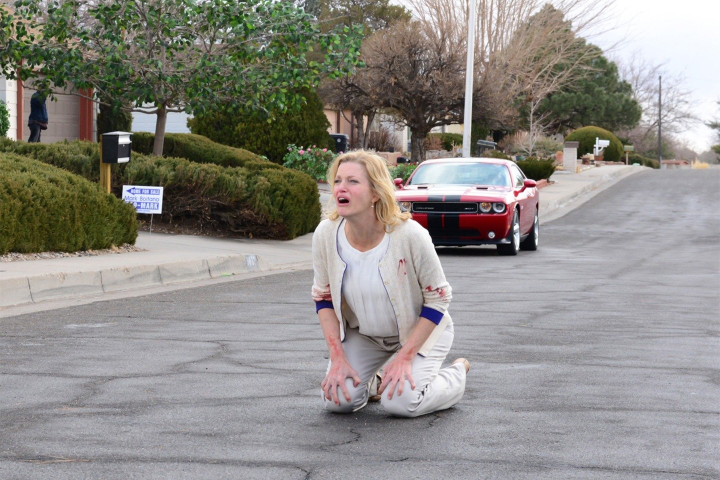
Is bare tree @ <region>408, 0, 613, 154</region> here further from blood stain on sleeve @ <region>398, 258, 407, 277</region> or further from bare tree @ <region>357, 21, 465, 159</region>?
blood stain on sleeve @ <region>398, 258, 407, 277</region>

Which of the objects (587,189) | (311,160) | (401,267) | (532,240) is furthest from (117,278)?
(587,189)

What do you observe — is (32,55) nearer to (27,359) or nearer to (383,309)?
(27,359)

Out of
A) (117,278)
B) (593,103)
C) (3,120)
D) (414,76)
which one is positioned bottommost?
(117,278)

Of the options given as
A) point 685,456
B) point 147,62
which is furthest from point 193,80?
Result: point 685,456

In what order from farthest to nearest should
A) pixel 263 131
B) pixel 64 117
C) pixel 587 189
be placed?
pixel 587 189 < pixel 263 131 < pixel 64 117

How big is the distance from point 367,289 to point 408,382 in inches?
20.3

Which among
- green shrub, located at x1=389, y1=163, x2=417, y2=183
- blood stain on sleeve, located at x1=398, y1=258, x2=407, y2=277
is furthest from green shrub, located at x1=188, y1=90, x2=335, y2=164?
blood stain on sleeve, located at x1=398, y1=258, x2=407, y2=277

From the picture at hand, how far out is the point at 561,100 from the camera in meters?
62.0

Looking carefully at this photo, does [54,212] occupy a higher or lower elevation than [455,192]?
lower

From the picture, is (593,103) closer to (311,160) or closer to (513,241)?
(311,160)

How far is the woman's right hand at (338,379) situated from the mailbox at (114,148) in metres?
10.2

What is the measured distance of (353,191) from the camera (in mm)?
5465

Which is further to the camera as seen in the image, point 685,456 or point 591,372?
point 591,372

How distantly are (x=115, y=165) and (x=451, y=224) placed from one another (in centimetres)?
532
